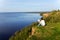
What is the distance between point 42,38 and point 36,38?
0.52 m

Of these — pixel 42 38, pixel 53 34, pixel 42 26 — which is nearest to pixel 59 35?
pixel 53 34

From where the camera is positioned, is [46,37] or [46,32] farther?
[46,32]

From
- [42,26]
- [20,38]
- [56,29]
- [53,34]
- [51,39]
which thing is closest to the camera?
[51,39]

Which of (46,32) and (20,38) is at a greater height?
(46,32)

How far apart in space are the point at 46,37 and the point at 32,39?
4.07 ft

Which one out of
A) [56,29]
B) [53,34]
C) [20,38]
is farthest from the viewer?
[20,38]

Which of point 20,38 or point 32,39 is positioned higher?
point 32,39

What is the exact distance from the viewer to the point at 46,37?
14820mm

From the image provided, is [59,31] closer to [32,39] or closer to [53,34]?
[53,34]

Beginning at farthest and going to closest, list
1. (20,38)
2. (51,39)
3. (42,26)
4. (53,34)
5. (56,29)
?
1. (20,38)
2. (42,26)
3. (56,29)
4. (53,34)
5. (51,39)

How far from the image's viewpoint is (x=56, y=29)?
55.2 ft

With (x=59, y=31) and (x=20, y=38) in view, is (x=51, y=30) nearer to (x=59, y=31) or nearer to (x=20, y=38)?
(x=59, y=31)

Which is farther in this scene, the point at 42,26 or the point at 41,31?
the point at 42,26

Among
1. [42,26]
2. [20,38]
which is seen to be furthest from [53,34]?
[20,38]
